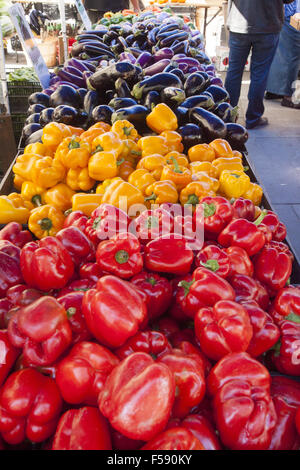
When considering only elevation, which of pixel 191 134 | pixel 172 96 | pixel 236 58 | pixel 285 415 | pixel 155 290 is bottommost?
pixel 285 415

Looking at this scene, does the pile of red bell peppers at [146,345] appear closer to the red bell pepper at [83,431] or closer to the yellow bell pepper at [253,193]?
the red bell pepper at [83,431]

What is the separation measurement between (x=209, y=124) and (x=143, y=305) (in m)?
2.16

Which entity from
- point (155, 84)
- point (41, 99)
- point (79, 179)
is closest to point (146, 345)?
point (79, 179)

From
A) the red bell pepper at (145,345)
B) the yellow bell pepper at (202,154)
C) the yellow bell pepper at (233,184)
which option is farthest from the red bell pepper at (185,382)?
the yellow bell pepper at (202,154)

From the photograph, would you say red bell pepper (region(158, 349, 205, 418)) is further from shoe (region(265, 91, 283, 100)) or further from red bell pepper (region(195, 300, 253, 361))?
shoe (region(265, 91, 283, 100))

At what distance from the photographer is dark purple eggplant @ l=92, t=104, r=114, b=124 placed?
3.19 meters

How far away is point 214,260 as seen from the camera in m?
1.59

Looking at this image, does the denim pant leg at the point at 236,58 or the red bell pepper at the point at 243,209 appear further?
the denim pant leg at the point at 236,58

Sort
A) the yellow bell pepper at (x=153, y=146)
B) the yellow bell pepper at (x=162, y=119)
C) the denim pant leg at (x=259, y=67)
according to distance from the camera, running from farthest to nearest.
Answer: the denim pant leg at (x=259, y=67) → the yellow bell pepper at (x=162, y=119) → the yellow bell pepper at (x=153, y=146)

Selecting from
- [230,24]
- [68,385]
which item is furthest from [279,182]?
[68,385]

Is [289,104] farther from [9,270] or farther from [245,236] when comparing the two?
[9,270]

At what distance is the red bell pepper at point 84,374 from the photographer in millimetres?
1163

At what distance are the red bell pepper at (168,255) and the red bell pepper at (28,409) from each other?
26.5 inches

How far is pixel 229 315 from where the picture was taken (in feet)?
4.33
